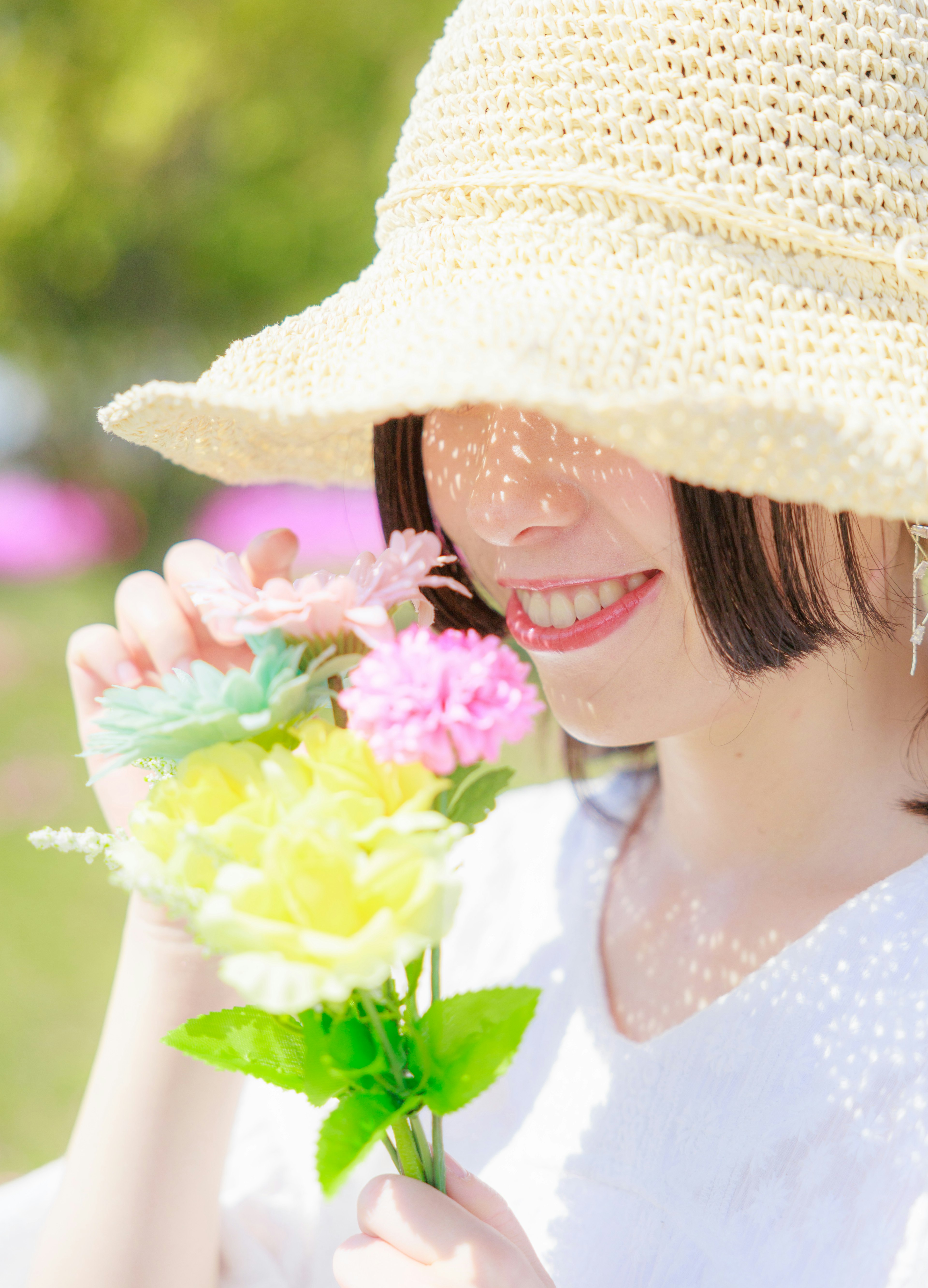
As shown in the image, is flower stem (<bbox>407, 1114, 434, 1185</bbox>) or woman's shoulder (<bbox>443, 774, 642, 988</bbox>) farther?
woman's shoulder (<bbox>443, 774, 642, 988</bbox>)

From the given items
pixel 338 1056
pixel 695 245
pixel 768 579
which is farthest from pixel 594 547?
pixel 338 1056

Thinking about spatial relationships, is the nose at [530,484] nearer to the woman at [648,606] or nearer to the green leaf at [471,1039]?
the woman at [648,606]

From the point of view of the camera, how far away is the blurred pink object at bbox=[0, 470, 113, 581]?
8.48m

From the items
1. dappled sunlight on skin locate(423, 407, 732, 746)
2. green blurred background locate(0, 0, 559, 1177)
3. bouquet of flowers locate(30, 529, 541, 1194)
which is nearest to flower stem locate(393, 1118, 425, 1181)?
bouquet of flowers locate(30, 529, 541, 1194)

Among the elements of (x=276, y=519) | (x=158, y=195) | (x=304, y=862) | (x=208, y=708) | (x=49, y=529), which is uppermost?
(x=158, y=195)

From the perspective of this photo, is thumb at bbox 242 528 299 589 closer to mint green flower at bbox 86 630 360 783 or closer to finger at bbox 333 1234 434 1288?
mint green flower at bbox 86 630 360 783

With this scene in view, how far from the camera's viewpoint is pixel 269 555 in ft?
3.47

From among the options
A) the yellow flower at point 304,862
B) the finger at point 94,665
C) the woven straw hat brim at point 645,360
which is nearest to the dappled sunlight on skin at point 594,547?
the woven straw hat brim at point 645,360

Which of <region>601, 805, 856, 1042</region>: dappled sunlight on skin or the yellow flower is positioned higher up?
the yellow flower

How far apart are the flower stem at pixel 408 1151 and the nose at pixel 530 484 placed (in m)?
0.50

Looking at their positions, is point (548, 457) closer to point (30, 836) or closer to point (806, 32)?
point (806, 32)

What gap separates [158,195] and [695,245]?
889cm

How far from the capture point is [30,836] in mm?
708

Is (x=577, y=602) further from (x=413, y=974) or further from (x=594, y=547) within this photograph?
(x=413, y=974)
